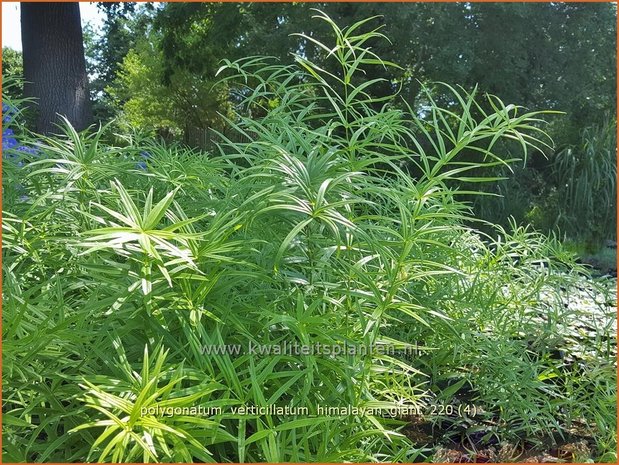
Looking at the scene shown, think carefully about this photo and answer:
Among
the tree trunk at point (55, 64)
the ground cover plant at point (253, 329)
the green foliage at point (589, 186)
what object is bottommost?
the green foliage at point (589, 186)

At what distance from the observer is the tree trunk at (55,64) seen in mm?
5930

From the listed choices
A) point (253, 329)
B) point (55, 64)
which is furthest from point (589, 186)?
point (253, 329)

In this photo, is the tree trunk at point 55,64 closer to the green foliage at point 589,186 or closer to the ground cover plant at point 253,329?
the ground cover plant at point 253,329

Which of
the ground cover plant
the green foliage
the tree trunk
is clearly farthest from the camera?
the green foliage

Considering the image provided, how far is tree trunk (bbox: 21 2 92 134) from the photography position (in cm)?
593

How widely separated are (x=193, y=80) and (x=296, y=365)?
492 inches

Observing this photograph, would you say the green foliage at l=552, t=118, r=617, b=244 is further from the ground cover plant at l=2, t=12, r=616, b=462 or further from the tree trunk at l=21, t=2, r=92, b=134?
the ground cover plant at l=2, t=12, r=616, b=462

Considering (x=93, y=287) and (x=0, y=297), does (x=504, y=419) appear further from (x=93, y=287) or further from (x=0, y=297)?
(x=0, y=297)

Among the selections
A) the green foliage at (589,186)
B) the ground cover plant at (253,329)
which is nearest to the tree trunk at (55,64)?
the ground cover plant at (253,329)

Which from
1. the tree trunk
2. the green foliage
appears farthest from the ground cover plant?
the green foliage

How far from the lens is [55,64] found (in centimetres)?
604

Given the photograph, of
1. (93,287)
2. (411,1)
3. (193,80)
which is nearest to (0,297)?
(93,287)

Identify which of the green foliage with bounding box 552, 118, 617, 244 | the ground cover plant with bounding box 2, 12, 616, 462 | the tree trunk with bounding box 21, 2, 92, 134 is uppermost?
the tree trunk with bounding box 21, 2, 92, 134

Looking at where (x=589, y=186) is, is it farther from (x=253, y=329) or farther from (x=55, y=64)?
(x=253, y=329)
